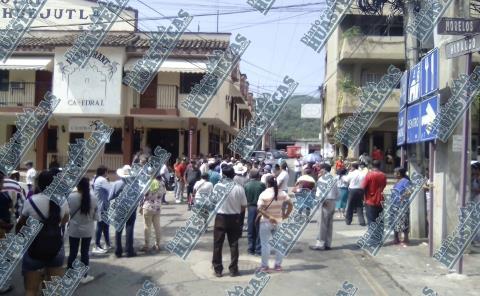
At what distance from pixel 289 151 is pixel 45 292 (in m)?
44.3

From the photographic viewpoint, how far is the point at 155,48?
2292 centimetres

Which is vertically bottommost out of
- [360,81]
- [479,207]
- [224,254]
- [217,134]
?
[224,254]

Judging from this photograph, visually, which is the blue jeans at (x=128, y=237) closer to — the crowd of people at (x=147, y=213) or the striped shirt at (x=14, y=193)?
the crowd of people at (x=147, y=213)

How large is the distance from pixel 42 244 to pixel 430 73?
7553 mm

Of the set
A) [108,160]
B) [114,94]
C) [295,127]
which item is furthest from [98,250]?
[295,127]

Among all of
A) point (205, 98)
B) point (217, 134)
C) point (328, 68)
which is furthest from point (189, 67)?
point (328, 68)

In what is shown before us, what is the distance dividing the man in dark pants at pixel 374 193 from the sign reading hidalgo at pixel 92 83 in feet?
49.4

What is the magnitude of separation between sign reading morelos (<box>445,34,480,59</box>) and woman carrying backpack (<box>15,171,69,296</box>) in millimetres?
6421

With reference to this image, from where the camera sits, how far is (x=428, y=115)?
9.75 metres

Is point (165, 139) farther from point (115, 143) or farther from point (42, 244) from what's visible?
point (42, 244)

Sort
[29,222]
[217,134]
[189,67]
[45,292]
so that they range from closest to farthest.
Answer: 1. [29,222]
2. [45,292]
3. [189,67]
4. [217,134]

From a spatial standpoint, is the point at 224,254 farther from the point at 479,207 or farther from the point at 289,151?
the point at 289,151

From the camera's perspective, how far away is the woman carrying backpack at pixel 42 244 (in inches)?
223

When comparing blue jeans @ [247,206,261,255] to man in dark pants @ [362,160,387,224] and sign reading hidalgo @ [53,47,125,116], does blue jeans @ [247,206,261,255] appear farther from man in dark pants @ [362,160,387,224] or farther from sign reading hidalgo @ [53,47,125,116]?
sign reading hidalgo @ [53,47,125,116]
